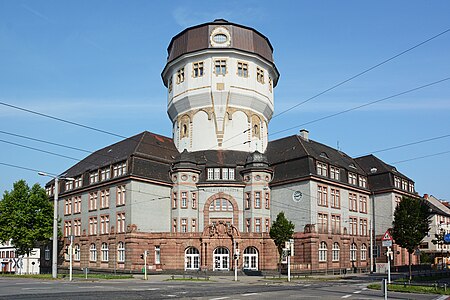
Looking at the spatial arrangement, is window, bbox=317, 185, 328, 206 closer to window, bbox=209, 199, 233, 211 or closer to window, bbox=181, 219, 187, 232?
window, bbox=209, 199, 233, 211

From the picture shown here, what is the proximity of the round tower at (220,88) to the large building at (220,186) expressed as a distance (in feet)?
0.43

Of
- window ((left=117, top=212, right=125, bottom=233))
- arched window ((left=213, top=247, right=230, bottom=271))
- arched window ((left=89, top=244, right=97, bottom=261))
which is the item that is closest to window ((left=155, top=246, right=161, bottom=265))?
window ((left=117, top=212, right=125, bottom=233))

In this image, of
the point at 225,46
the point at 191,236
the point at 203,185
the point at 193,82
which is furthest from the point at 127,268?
the point at 225,46

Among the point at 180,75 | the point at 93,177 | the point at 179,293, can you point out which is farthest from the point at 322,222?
the point at 179,293

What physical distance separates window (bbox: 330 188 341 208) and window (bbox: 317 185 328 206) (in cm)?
165

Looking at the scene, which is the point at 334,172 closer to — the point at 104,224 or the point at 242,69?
the point at 242,69

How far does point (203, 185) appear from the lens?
A: 56625 mm

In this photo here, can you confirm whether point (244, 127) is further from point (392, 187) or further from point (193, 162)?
point (392, 187)

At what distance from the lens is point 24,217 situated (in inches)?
2306

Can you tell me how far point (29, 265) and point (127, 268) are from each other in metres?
26.8

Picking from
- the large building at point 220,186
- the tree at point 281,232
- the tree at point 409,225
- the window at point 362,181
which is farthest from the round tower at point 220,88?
the tree at point 409,225

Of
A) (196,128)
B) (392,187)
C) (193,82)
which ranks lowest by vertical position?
(392,187)

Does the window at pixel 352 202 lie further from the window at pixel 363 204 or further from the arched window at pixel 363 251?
the arched window at pixel 363 251

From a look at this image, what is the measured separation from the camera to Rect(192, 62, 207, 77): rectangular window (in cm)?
6251
